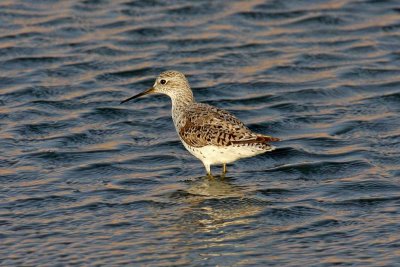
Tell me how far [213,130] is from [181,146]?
1722 millimetres

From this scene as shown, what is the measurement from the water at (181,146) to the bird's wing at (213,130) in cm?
63

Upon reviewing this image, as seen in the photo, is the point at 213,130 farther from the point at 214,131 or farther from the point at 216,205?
the point at 216,205

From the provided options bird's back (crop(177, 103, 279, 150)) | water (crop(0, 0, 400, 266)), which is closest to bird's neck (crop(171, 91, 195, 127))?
bird's back (crop(177, 103, 279, 150))

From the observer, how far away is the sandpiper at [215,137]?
568 inches

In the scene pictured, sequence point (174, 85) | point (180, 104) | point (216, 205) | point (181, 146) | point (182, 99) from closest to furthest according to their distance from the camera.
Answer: point (216, 205) → point (180, 104) → point (182, 99) → point (174, 85) → point (181, 146)

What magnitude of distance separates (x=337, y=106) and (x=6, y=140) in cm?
567

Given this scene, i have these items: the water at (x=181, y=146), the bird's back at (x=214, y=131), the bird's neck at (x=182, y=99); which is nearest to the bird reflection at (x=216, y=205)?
the water at (x=181, y=146)

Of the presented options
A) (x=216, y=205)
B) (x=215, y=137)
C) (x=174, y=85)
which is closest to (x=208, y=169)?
(x=215, y=137)

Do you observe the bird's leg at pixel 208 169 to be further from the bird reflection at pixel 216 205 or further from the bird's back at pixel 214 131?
the bird's back at pixel 214 131

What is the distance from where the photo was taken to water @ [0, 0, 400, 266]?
12.3 metres

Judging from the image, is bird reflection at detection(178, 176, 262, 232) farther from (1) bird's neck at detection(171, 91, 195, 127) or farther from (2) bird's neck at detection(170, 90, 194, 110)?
(2) bird's neck at detection(170, 90, 194, 110)

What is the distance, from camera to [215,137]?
14.7 metres

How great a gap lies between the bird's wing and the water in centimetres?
63

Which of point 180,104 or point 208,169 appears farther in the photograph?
point 180,104
